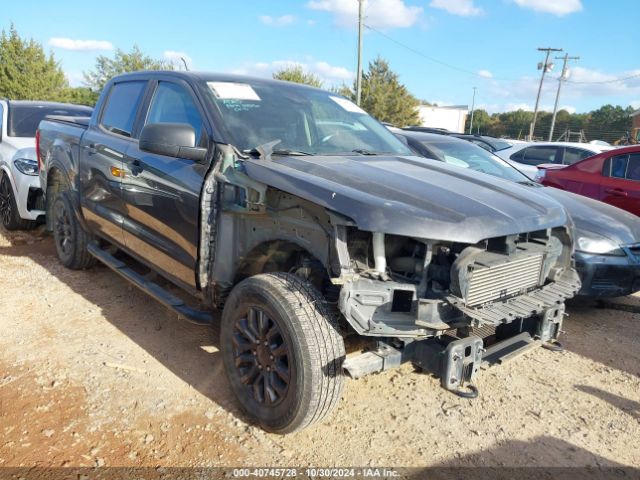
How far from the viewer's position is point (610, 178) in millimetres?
6152

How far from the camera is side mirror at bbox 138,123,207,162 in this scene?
115 inches

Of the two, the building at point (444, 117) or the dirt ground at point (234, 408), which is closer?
the dirt ground at point (234, 408)

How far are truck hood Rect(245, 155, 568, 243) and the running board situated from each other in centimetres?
103

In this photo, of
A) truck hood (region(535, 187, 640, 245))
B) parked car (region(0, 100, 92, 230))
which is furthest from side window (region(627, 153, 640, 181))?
parked car (region(0, 100, 92, 230))

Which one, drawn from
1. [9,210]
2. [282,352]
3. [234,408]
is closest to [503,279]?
[282,352]

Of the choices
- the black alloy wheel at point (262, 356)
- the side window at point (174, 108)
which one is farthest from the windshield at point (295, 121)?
the black alloy wheel at point (262, 356)

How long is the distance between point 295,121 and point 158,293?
1.53 m

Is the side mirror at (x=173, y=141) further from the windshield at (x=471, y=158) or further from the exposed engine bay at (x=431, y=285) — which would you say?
the windshield at (x=471, y=158)

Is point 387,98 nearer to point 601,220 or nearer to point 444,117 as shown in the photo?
point 444,117

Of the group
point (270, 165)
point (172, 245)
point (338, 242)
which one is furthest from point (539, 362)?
point (172, 245)

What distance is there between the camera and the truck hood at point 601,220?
433 cm

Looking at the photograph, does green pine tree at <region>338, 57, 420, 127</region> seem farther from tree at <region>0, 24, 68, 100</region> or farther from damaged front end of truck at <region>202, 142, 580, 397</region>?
damaged front end of truck at <region>202, 142, 580, 397</region>

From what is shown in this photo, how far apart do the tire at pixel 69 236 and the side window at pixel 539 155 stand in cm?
794

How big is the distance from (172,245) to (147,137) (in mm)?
752
